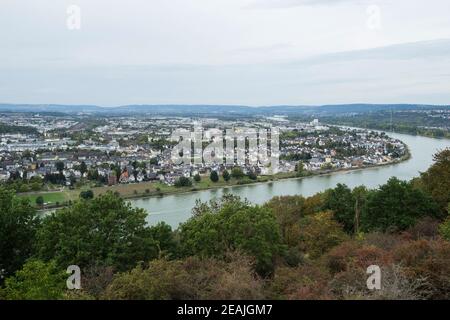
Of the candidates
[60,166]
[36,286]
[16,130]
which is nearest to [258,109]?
[16,130]

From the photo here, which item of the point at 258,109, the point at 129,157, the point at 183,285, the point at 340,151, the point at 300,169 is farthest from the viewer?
the point at 258,109

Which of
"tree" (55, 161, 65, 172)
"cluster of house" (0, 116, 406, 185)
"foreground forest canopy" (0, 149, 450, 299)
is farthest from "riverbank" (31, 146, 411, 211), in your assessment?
"foreground forest canopy" (0, 149, 450, 299)

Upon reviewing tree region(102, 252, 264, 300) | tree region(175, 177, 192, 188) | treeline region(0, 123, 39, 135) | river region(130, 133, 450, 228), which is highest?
treeline region(0, 123, 39, 135)

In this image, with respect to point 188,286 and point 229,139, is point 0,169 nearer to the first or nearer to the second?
point 229,139

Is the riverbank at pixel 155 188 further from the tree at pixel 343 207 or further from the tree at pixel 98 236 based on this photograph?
the tree at pixel 98 236

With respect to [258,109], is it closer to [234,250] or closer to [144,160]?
[144,160]

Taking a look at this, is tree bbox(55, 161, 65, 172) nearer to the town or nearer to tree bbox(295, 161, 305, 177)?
the town
